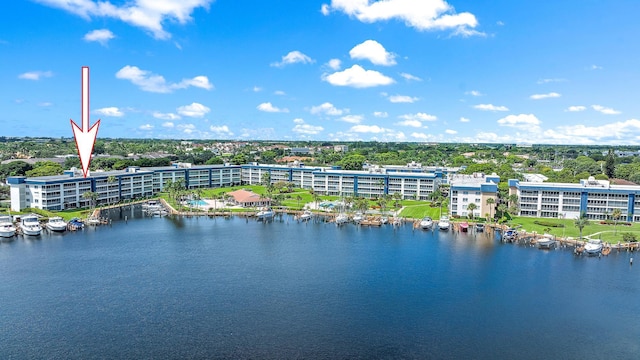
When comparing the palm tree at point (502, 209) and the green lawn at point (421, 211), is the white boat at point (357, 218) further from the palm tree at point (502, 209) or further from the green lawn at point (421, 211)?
the palm tree at point (502, 209)

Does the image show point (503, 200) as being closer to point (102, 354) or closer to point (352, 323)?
point (352, 323)

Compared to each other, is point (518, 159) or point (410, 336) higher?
point (518, 159)

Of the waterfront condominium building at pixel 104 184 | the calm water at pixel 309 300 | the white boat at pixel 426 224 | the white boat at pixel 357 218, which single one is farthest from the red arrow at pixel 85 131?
the white boat at pixel 357 218

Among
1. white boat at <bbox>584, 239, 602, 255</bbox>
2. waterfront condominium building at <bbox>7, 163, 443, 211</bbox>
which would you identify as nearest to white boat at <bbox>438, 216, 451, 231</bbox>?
white boat at <bbox>584, 239, 602, 255</bbox>

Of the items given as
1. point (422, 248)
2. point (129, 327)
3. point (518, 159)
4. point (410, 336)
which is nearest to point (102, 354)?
point (129, 327)

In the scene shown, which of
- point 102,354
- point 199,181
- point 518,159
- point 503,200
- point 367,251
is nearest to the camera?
point 102,354

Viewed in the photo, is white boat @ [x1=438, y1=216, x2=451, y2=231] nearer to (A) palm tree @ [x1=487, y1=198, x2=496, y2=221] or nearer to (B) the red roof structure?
(A) palm tree @ [x1=487, y1=198, x2=496, y2=221]
